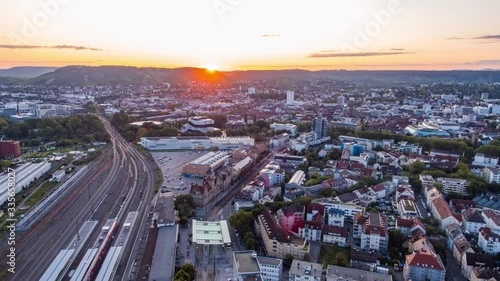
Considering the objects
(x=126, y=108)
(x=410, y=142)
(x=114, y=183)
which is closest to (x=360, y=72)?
(x=126, y=108)

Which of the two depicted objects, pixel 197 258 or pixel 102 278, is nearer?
pixel 102 278

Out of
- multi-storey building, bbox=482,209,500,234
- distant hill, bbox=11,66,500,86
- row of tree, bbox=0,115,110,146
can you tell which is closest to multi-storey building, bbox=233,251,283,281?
multi-storey building, bbox=482,209,500,234

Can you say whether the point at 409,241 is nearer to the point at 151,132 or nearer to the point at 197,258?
the point at 197,258

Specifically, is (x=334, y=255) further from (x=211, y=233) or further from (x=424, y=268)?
(x=211, y=233)

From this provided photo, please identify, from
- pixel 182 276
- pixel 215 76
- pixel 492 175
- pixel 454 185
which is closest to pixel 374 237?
pixel 182 276

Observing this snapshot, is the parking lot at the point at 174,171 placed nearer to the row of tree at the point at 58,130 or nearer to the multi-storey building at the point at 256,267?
the multi-storey building at the point at 256,267
